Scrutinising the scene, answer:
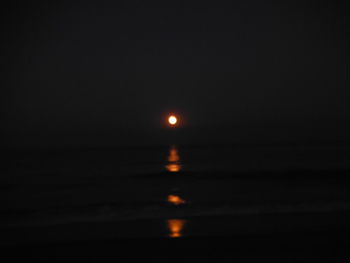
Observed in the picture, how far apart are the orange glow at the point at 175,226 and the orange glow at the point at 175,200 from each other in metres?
4.02

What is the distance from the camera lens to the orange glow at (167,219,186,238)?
26.1 feet

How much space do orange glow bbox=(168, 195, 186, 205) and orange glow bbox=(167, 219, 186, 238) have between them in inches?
158

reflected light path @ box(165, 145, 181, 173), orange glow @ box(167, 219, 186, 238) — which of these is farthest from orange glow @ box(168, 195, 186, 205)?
reflected light path @ box(165, 145, 181, 173)

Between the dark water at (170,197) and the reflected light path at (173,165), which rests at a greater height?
the reflected light path at (173,165)

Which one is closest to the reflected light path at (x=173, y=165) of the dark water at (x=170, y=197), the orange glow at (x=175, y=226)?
the dark water at (x=170, y=197)

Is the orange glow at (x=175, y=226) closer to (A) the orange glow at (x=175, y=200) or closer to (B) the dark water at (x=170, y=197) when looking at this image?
(B) the dark water at (x=170, y=197)

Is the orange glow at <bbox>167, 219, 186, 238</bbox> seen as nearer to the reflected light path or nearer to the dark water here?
the dark water

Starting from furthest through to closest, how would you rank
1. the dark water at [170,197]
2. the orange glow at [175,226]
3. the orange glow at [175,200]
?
the orange glow at [175,200] → the dark water at [170,197] → the orange glow at [175,226]

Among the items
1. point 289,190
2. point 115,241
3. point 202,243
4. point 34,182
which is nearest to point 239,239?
point 202,243

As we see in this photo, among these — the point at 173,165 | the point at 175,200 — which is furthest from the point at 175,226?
the point at 173,165

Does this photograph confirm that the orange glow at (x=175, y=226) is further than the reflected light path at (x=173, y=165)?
No

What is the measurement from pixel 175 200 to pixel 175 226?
5.69 metres

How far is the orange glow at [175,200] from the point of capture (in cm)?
1376

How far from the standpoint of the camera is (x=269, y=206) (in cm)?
1184
